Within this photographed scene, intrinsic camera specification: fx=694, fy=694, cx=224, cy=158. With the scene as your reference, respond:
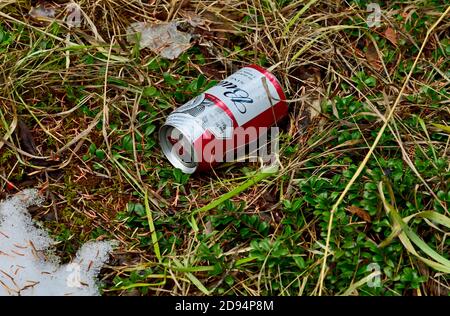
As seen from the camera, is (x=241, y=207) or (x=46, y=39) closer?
(x=241, y=207)

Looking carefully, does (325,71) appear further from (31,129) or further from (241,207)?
(31,129)

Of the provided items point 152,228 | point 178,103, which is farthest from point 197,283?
point 178,103

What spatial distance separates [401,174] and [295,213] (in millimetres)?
314

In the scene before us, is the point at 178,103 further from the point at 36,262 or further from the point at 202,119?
the point at 36,262

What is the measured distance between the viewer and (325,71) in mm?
2389

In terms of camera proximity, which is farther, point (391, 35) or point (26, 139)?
point (391, 35)

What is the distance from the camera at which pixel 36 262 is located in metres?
1.90

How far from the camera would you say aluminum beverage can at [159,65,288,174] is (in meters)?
2.08

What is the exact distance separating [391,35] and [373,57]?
0.11 metres

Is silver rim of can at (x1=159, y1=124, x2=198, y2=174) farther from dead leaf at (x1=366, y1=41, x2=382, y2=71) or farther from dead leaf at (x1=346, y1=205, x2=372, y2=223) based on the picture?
dead leaf at (x1=366, y1=41, x2=382, y2=71)

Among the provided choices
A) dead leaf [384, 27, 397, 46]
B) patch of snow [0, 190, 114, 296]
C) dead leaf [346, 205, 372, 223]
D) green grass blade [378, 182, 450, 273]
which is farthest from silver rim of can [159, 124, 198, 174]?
dead leaf [384, 27, 397, 46]

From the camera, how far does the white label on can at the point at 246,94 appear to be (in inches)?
85.0
